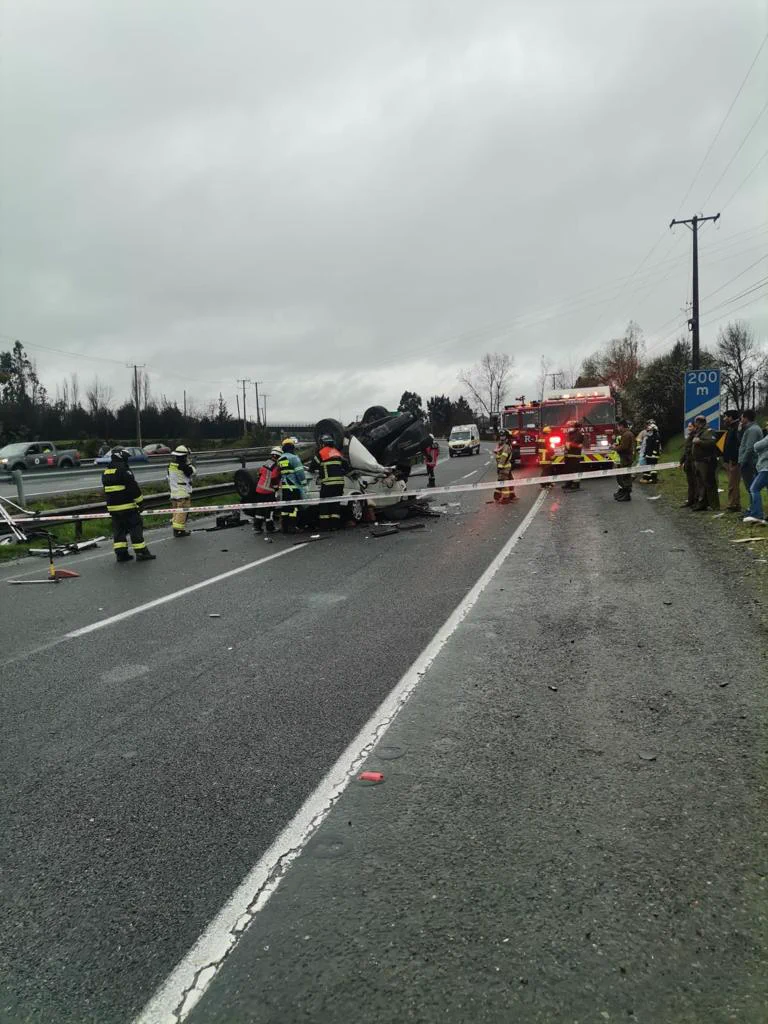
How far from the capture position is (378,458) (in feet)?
46.7

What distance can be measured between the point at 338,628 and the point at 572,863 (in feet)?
12.4

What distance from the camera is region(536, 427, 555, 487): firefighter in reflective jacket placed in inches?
804

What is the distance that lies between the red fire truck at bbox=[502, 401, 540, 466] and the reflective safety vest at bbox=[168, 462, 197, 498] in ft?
41.6

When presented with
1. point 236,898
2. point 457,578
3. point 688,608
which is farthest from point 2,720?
point 688,608

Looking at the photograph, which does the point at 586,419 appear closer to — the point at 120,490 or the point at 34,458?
the point at 120,490

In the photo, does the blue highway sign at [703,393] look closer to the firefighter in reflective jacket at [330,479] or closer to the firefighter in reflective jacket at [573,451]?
the firefighter in reflective jacket at [573,451]

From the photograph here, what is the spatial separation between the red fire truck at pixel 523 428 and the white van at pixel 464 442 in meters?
18.3

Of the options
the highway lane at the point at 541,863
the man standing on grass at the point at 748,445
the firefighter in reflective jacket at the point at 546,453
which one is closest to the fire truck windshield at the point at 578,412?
the firefighter in reflective jacket at the point at 546,453

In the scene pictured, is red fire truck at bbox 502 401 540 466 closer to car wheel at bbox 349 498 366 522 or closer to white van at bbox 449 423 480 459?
car wheel at bbox 349 498 366 522

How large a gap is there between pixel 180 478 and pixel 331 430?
3388mm

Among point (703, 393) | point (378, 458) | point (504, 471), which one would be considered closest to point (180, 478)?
point (378, 458)

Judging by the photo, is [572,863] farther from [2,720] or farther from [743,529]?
[743,529]

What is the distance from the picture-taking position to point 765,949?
2211 mm

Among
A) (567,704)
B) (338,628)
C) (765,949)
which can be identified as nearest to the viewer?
(765,949)
